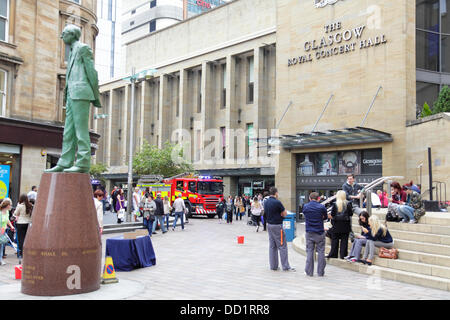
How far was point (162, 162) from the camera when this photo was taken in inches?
1687

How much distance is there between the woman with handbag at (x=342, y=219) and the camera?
10945mm

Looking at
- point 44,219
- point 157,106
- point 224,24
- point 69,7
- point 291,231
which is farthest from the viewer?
point 157,106

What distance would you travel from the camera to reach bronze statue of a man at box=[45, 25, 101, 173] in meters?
8.88

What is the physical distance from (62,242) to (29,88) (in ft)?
47.5

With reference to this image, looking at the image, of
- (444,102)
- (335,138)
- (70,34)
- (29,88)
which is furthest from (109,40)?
(70,34)

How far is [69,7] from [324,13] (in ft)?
51.8

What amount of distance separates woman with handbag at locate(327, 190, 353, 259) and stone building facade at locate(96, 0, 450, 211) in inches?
492

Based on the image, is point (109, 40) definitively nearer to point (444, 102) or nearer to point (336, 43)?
point (336, 43)

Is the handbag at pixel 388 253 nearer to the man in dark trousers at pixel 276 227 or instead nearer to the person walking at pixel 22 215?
the man in dark trousers at pixel 276 227

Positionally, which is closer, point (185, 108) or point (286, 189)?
point (286, 189)

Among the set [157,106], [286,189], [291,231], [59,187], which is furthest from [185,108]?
[59,187]

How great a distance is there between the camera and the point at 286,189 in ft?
103

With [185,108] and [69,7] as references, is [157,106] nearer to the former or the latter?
[185,108]

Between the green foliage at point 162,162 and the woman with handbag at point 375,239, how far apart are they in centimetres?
3327
